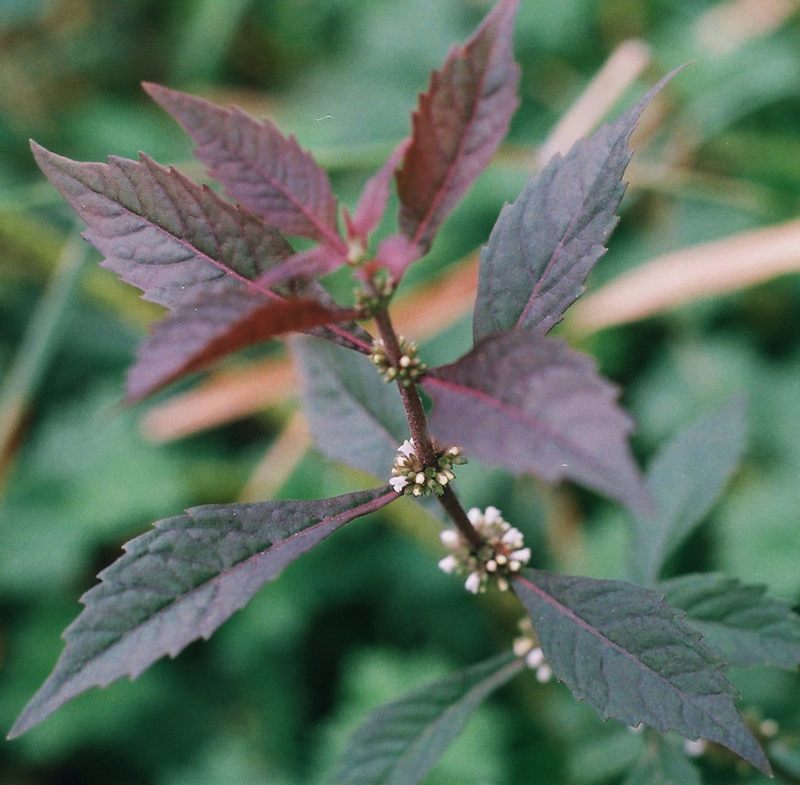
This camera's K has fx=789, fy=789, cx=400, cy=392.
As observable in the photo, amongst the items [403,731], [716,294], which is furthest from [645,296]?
[403,731]

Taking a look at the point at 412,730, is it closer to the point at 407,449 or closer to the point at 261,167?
the point at 407,449

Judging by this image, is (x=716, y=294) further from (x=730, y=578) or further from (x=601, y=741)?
(x=730, y=578)

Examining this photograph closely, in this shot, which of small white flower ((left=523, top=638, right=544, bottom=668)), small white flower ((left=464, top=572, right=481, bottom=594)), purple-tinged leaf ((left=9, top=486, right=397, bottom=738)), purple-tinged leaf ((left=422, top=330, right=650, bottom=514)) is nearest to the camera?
purple-tinged leaf ((left=422, top=330, right=650, bottom=514))

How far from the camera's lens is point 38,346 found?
81.7 inches

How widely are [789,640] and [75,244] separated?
202 centimetres

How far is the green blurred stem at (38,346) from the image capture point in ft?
6.79

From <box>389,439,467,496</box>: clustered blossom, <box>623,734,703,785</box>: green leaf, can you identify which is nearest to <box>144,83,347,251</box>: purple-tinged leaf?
<box>389,439,467,496</box>: clustered blossom

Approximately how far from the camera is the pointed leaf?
941 millimetres

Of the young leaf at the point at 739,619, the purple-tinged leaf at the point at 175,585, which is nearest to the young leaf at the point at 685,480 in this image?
the young leaf at the point at 739,619

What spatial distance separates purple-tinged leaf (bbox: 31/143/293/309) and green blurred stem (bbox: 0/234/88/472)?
1.51 metres

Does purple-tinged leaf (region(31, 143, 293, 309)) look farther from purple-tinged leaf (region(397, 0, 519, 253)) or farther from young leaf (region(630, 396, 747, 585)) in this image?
young leaf (region(630, 396, 747, 585))

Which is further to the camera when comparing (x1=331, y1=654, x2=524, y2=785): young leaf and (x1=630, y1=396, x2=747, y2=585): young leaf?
(x1=630, y1=396, x2=747, y2=585): young leaf

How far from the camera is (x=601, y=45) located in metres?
2.61

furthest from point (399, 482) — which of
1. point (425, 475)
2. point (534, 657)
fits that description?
point (534, 657)
